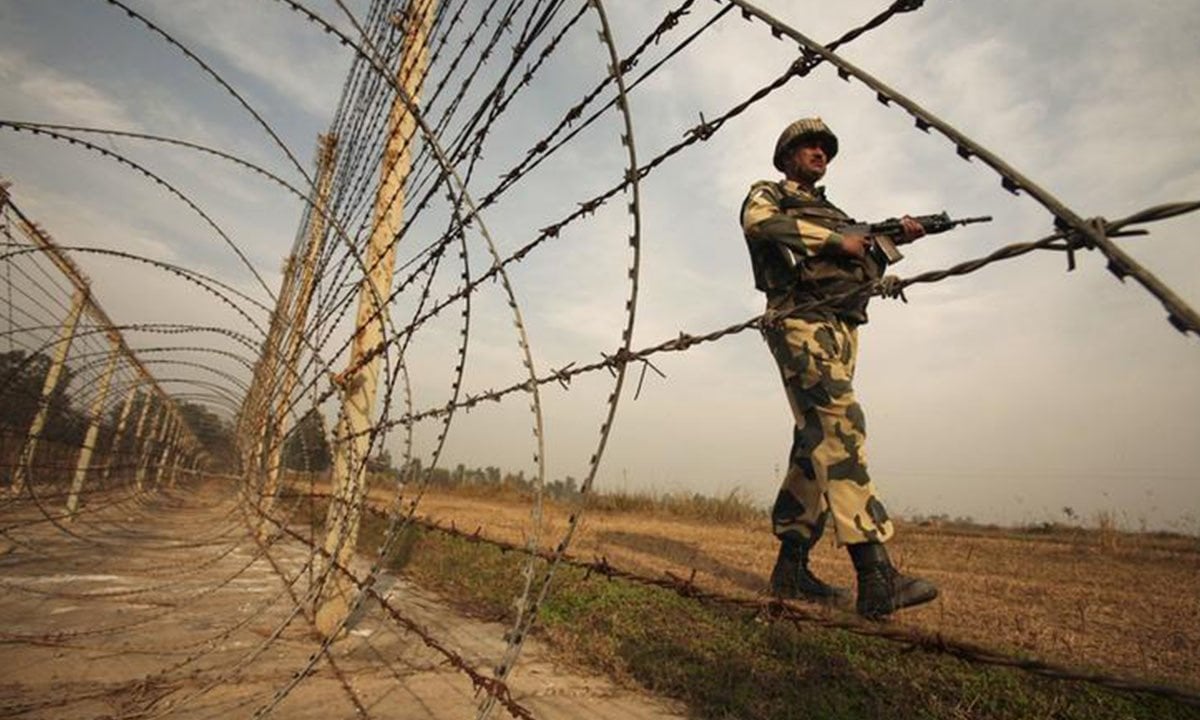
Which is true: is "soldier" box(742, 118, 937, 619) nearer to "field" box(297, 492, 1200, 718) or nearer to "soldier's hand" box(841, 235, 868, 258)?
"soldier's hand" box(841, 235, 868, 258)

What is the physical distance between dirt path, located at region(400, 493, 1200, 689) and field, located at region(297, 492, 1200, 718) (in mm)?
10

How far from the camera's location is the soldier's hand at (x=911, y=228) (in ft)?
5.41

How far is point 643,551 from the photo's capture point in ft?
16.4

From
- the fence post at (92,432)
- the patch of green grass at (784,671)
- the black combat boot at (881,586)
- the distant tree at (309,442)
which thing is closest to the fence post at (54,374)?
the fence post at (92,432)

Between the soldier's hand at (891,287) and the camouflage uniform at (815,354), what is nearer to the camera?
the soldier's hand at (891,287)

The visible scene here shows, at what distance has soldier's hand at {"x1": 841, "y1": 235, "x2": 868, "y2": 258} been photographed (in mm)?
1848

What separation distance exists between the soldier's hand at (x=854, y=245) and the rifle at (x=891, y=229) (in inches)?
0.9

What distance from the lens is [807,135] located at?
2.59 meters

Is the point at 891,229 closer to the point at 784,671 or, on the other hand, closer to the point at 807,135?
the point at 807,135

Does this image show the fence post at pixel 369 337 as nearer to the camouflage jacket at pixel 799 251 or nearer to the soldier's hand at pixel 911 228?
the camouflage jacket at pixel 799 251

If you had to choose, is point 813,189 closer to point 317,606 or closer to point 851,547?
point 851,547

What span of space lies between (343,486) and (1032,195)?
2779 mm

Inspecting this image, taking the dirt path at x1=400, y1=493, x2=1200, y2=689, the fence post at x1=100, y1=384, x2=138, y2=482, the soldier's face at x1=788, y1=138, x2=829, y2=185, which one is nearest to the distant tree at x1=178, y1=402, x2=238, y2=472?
the fence post at x1=100, y1=384, x2=138, y2=482

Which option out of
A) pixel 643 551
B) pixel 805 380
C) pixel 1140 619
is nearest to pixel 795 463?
pixel 805 380
